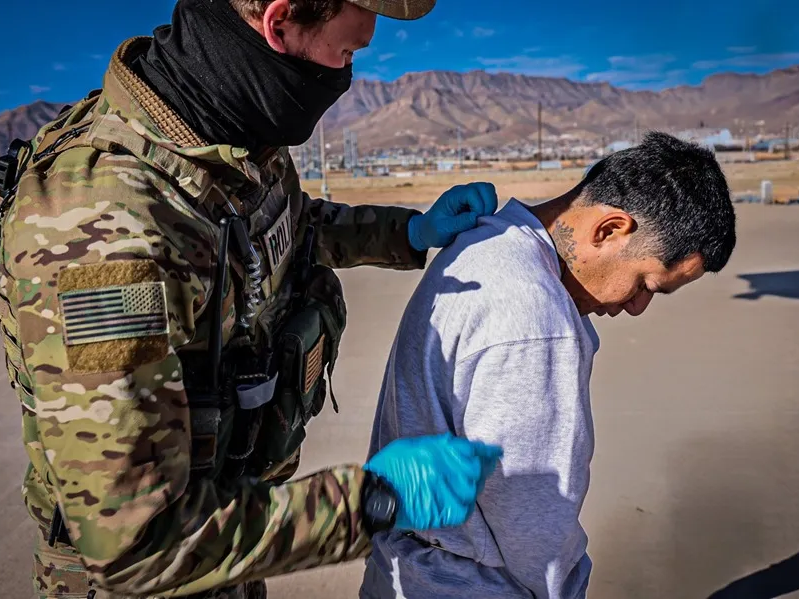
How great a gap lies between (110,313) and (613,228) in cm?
117

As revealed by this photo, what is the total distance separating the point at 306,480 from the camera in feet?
4.73

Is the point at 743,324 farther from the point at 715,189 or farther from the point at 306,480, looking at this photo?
the point at 306,480

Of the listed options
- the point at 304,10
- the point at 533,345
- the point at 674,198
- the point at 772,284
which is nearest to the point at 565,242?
the point at 674,198

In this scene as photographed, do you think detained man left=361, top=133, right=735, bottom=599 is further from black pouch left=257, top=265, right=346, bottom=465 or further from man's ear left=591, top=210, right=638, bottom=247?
black pouch left=257, top=265, right=346, bottom=465

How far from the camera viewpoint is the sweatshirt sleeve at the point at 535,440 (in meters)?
1.45

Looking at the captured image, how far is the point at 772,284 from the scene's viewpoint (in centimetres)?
788

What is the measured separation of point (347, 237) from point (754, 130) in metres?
175

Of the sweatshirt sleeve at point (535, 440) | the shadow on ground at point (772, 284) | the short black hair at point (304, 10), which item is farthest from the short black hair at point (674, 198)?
the shadow on ground at point (772, 284)

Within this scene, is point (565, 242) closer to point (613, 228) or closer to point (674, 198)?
point (613, 228)

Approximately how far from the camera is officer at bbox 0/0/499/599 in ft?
4.21

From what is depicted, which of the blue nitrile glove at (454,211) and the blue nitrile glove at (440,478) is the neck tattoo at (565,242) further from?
the blue nitrile glove at (440,478)

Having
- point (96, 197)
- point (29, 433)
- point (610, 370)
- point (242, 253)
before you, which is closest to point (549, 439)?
point (242, 253)

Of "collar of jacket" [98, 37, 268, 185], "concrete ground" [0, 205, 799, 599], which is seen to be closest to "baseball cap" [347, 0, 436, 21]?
"collar of jacket" [98, 37, 268, 185]

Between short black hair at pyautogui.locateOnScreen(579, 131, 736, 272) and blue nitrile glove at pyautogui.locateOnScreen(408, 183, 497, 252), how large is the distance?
0.50 m
